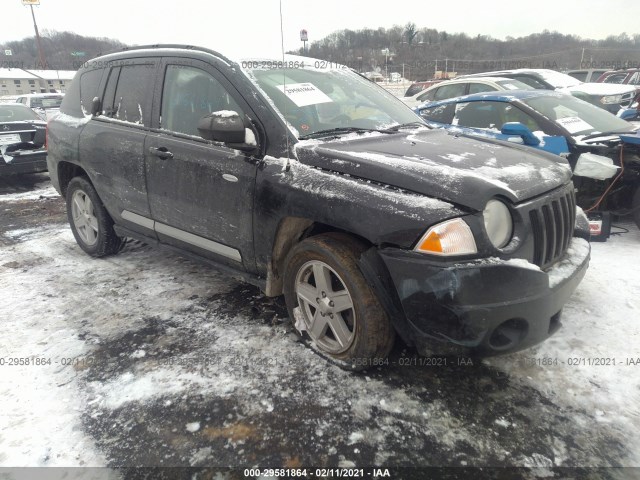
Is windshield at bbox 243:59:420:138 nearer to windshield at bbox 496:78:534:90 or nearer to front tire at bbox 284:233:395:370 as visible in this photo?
front tire at bbox 284:233:395:370

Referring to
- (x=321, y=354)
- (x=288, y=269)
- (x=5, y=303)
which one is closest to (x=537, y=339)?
(x=321, y=354)

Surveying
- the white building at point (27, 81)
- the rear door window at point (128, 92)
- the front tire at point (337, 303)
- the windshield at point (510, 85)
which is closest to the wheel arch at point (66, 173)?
the rear door window at point (128, 92)

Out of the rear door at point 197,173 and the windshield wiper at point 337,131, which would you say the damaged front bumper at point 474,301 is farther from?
the rear door at point 197,173

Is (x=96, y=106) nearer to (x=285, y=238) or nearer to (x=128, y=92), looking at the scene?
(x=128, y=92)

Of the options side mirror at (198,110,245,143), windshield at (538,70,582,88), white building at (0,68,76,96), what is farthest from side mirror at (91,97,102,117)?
white building at (0,68,76,96)

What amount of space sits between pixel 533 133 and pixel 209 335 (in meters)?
4.07

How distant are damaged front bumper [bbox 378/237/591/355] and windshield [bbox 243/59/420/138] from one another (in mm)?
1137

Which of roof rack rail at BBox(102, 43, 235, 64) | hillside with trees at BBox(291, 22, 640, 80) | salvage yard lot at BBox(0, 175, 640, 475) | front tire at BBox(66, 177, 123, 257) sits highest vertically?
hillside with trees at BBox(291, 22, 640, 80)

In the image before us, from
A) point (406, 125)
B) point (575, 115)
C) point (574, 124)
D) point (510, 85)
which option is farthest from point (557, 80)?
point (406, 125)

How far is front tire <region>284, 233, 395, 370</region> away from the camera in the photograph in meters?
2.35

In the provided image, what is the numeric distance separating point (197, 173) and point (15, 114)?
25.4 ft

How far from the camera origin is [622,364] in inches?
101

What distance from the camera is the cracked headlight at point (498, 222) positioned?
2.11 meters

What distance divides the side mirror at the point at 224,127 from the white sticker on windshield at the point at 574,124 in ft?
12.7
